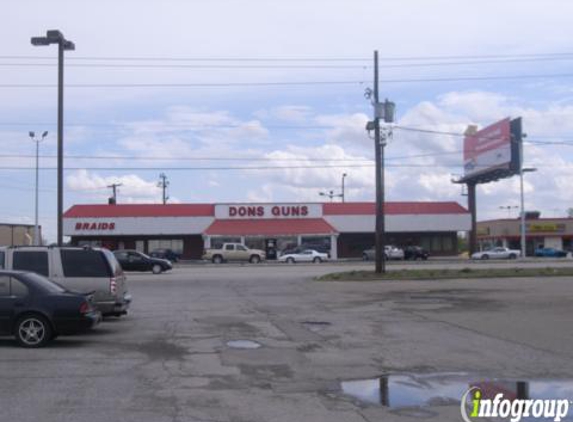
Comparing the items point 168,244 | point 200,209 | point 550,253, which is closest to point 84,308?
point 200,209

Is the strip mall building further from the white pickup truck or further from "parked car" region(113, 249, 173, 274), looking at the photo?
"parked car" region(113, 249, 173, 274)

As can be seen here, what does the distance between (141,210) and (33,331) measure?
6184 cm

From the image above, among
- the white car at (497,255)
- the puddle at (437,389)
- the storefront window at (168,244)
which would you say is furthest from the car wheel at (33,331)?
the storefront window at (168,244)

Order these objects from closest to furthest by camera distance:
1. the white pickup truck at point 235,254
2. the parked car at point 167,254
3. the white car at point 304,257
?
the white pickup truck at point 235,254, the white car at point 304,257, the parked car at point 167,254

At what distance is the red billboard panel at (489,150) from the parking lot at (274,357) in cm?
4897

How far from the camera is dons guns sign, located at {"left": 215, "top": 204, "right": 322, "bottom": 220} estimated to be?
2977 inches

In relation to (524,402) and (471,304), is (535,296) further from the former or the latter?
(524,402)

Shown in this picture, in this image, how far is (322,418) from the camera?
8.31 metres

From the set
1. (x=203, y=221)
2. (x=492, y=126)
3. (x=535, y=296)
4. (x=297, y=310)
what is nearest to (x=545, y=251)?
(x=492, y=126)

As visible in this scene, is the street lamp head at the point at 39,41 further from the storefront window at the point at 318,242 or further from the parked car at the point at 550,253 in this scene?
the parked car at the point at 550,253

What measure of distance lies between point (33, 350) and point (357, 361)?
5.55 m

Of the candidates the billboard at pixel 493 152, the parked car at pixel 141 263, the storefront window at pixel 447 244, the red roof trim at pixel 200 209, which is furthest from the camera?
the storefront window at pixel 447 244

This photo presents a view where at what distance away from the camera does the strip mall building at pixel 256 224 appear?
73750 mm

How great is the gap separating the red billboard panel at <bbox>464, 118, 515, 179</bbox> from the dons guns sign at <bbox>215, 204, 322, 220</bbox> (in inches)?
649
